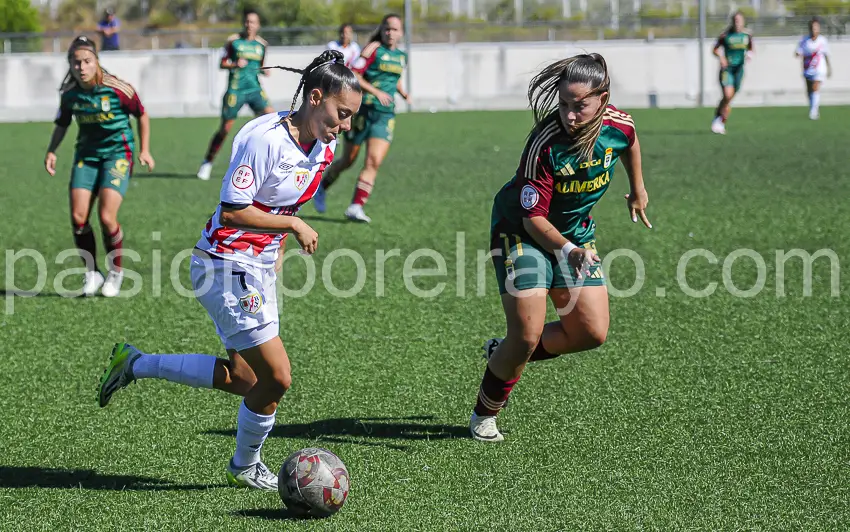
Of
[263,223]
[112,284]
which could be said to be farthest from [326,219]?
[263,223]

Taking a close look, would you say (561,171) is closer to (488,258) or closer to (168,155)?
(488,258)

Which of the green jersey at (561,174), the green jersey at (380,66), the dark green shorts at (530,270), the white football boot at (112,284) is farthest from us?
the green jersey at (380,66)

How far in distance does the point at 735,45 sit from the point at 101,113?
14107 mm

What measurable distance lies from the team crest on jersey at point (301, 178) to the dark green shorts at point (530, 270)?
116cm

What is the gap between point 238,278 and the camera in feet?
14.5

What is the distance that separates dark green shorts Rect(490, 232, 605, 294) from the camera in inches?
200

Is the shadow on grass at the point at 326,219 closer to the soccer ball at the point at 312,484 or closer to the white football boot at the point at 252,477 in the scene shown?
the white football boot at the point at 252,477

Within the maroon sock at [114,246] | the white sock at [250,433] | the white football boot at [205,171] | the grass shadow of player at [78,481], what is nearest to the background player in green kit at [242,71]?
the white football boot at [205,171]

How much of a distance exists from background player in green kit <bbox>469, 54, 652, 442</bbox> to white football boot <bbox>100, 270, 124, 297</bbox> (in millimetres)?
4158

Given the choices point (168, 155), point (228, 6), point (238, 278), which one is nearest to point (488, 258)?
point (238, 278)

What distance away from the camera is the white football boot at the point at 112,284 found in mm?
8570

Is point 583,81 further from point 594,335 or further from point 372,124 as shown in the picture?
point 372,124

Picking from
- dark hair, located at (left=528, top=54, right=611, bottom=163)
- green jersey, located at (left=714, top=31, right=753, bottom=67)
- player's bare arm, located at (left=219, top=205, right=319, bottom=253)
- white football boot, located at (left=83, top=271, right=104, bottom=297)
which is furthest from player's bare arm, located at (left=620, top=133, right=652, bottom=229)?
green jersey, located at (left=714, top=31, right=753, bottom=67)

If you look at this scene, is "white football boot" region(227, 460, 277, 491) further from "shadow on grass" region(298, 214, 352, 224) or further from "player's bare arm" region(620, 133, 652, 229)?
"shadow on grass" region(298, 214, 352, 224)
